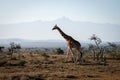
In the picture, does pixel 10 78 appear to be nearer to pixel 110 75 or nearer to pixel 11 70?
pixel 11 70

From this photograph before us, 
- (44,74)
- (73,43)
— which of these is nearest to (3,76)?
(44,74)

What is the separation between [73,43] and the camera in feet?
86.0

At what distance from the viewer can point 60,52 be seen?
57.3m

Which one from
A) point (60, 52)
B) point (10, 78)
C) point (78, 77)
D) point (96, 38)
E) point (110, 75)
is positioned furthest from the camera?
point (60, 52)

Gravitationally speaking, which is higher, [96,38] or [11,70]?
[96,38]

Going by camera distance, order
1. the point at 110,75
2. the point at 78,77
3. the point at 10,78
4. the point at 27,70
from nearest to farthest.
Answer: the point at 10,78 → the point at 78,77 → the point at 110,75 → the point at 27,70

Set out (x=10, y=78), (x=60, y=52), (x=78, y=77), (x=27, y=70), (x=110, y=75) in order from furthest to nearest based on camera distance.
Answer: (x=60, y=52), (x=27, y=70), (x=110, y=75), (x=78, y=77), (x=10, y=78)

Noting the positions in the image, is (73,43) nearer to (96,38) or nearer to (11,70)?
(11,70)

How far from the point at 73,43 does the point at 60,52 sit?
102ft

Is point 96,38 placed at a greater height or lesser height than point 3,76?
greater

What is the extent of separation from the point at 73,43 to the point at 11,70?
7023 millimetres

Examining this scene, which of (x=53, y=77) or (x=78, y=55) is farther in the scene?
(x=78, y=55)

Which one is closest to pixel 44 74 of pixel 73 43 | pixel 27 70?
pixel 27 70

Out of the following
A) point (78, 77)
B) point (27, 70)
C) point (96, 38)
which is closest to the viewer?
point (78, 77)
